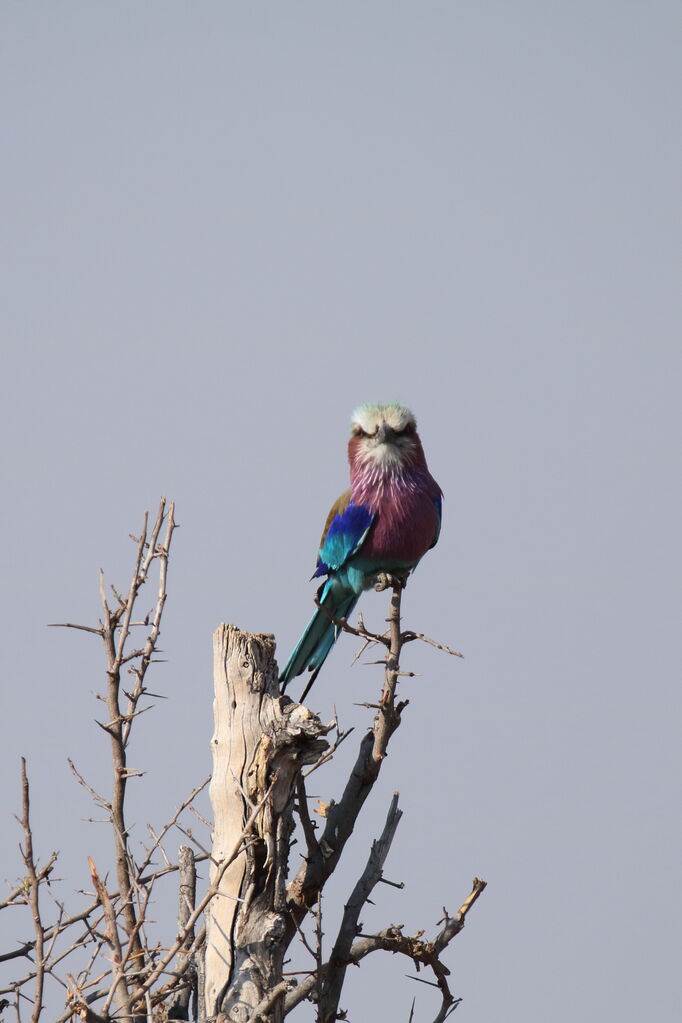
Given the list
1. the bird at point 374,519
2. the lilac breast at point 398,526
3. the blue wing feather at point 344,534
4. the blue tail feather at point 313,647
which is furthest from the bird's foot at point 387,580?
the blue tail feather at point 313,647

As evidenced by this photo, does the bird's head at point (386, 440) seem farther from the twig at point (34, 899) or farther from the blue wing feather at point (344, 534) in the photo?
the twig at point (34, 899)

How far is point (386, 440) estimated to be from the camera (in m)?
6.38

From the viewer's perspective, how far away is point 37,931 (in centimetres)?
450

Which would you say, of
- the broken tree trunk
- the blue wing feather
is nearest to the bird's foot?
the blue wing feather

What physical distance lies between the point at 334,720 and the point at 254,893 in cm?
Answer: 72

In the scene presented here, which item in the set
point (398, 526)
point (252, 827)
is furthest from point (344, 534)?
point (252, 827)

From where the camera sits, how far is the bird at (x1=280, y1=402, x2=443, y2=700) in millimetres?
6238

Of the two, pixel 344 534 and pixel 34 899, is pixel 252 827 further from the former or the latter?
pixel 344 534

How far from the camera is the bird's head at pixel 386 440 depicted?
636cm

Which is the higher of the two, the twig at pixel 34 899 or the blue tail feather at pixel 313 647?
the blue tail feather at pixel 313 647

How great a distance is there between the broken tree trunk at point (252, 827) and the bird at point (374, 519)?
1445mm

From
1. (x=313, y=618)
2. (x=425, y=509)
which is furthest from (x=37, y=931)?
(x=425, y=509)

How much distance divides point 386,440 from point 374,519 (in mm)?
428

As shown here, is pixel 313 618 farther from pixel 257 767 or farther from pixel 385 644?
pixel 257 767
